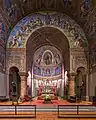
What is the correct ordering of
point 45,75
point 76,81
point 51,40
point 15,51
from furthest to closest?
point 45,75 → point 51,40 → point 76,81 → point 15,51

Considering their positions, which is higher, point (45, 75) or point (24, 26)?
point (24, 26)

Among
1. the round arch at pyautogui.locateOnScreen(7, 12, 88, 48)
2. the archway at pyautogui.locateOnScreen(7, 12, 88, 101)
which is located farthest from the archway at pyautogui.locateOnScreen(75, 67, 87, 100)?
the round arch at pyautogui.locateOnScreen(7, 12, 88, 48)

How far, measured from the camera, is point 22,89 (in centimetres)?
2942

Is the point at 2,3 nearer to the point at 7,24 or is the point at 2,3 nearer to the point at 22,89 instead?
the point at 7,24

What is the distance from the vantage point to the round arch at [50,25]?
29453 millimetres

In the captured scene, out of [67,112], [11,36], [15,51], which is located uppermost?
[11,36]

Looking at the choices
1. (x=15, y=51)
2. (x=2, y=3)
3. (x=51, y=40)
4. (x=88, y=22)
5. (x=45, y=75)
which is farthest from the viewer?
(x=45, y=75)

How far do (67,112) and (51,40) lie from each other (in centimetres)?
2271

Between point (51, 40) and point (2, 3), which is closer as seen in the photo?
point (2, 3)

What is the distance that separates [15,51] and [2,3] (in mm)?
7515

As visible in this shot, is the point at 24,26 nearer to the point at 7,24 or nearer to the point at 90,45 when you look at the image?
the point at 7,24

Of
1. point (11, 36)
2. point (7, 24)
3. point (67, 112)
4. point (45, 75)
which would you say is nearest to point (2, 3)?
point (7, 24)

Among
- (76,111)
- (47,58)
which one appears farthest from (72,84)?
(47,58)

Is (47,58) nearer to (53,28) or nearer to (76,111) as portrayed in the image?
(53,28)
